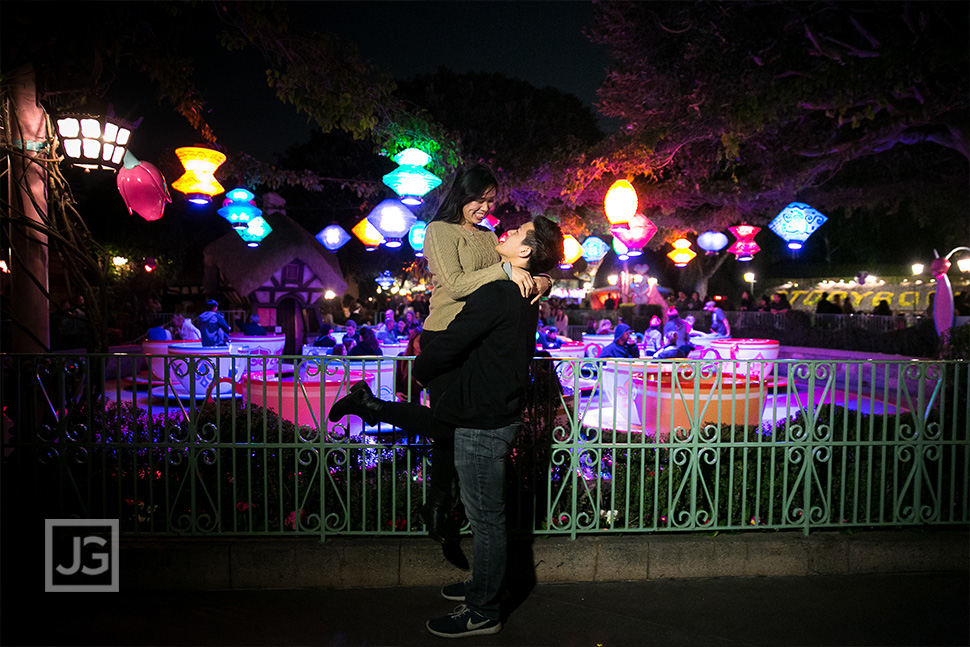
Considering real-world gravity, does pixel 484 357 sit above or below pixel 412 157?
below

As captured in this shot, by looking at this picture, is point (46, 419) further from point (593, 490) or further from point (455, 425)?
point (593, 490)

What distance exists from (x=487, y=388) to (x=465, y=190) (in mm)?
1056

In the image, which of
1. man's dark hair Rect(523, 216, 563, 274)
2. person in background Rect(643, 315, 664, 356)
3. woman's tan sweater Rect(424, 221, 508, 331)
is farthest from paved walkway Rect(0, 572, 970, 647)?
person in background Rect(643, 315, 664, 356)

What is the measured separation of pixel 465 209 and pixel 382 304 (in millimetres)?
36322

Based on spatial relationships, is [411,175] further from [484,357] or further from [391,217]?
[484,357]

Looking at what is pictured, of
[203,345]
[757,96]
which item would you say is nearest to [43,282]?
[203,345]

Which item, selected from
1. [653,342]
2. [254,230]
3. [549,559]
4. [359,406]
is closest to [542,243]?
[359,406]

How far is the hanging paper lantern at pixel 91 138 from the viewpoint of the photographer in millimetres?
4430

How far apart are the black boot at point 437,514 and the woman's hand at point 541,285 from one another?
47.0 inches

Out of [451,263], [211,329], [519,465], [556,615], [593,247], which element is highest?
[593,247]

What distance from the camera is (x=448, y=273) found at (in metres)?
3.16

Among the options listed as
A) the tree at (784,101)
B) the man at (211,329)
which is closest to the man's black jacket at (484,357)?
the tree at (784,101)

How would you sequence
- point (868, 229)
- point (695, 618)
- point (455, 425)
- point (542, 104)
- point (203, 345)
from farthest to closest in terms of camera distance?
point (868, 229), point (542, 104), point (203, 345), point (695, 618), point (455, 425)

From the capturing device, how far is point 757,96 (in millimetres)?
7621
